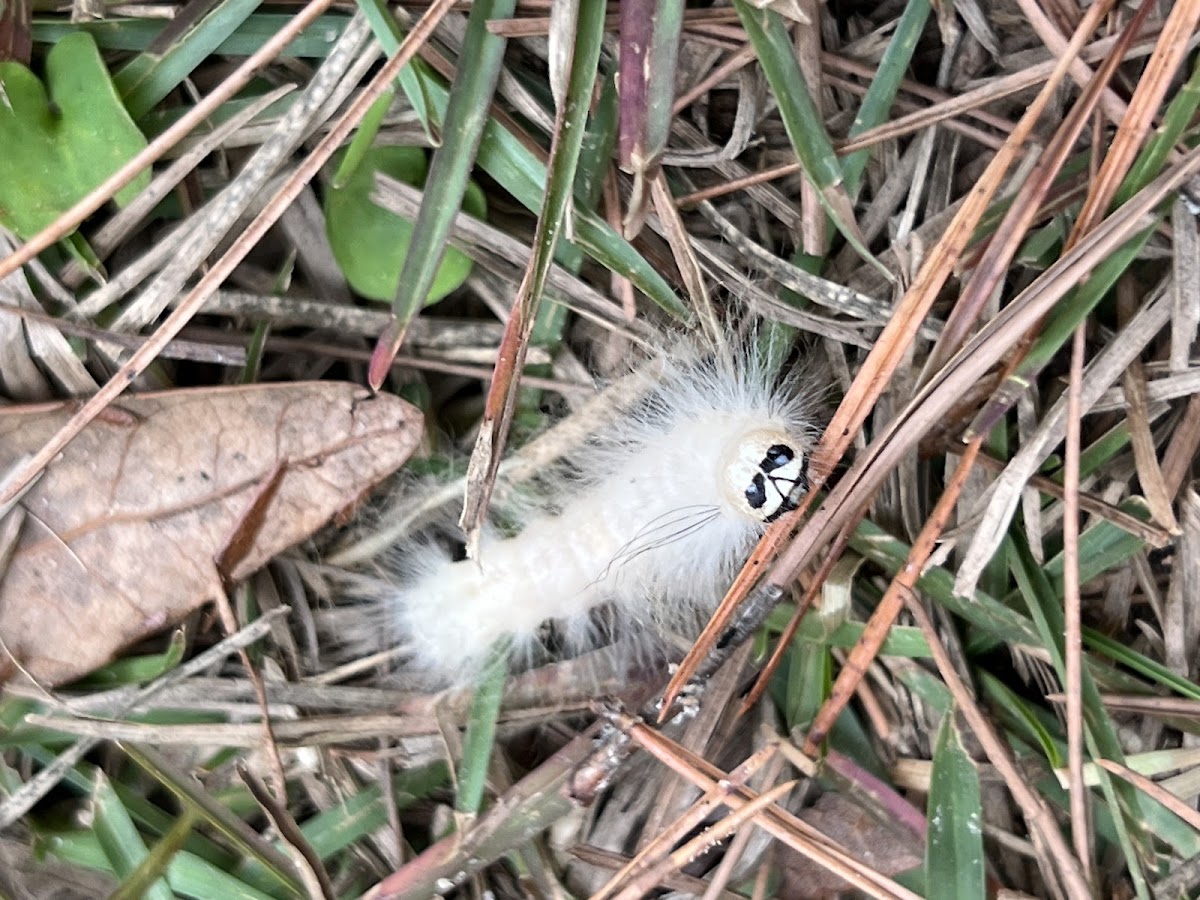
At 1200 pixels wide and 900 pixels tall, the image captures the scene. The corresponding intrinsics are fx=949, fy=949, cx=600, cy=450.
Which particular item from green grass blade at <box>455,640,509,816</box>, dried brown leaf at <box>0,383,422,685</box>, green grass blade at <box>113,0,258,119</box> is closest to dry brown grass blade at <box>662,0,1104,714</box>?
green grass blade at <box>455,640,509,816</box>

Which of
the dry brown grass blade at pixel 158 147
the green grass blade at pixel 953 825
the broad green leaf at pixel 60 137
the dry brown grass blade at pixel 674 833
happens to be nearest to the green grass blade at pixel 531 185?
the dry brown grass blade at pixel 158 147

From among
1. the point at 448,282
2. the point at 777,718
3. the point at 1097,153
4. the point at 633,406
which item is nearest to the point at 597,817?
the point at 777,718

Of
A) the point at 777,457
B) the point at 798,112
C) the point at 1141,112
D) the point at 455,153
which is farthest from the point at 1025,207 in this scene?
the point at 455,153

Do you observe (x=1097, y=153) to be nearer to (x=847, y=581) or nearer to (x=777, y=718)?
(x=847, y=581)

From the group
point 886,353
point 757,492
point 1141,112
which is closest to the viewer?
point 1141,112

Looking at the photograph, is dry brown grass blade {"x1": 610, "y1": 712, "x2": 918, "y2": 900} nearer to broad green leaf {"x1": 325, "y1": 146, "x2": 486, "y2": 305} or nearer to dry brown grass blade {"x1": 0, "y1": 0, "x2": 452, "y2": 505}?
broad green leaf {"x1": 325, "y1": 146, "x2": 486, "y2": 305}

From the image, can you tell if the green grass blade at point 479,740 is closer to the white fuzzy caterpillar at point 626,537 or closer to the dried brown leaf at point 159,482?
the white fuzzy caterpillar at point 626,537

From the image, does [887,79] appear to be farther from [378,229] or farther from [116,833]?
[116,833]
